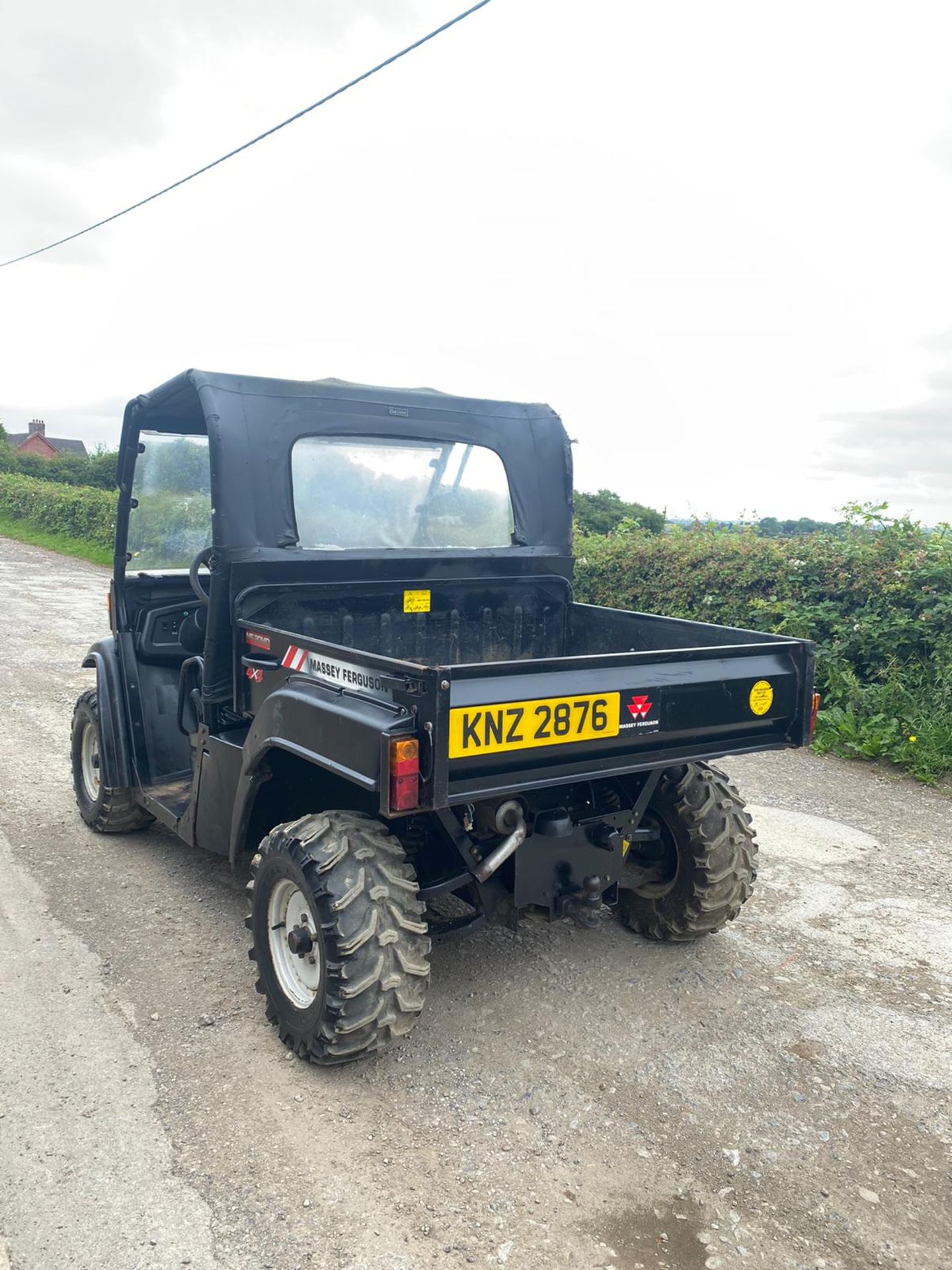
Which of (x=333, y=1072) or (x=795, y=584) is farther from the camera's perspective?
(x=795, y=584)

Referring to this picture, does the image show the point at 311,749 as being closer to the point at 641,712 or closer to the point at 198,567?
the point at 641,712

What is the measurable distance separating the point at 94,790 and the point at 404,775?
322 cm

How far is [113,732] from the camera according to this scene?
496cm

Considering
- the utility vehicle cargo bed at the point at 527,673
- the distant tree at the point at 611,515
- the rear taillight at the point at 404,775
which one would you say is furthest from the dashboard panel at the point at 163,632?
the distant tree at the point at 611,515

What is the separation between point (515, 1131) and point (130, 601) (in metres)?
3.32

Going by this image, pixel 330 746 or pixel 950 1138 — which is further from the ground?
pixel 330 746

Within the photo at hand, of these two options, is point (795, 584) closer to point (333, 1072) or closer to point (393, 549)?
point (393, 549)

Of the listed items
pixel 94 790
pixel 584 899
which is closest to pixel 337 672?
pixel 584 899

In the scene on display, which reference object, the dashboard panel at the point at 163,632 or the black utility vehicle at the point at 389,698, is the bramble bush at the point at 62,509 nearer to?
the dashboard panel at the point at 163,632

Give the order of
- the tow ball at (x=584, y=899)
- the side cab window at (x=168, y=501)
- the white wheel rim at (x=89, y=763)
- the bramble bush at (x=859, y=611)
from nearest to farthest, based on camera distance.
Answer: the tow ball at (x=584, y=899) < the side cab window at (x=168, y=501) < the white wheel rim at (x=89, y=763) < the bramble bush at (x=859, y=611)

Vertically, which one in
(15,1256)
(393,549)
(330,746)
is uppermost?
(393,549)

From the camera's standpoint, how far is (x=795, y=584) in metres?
8.26

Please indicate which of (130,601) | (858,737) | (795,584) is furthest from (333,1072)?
(795,584)

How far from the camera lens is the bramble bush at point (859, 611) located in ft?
23.5
